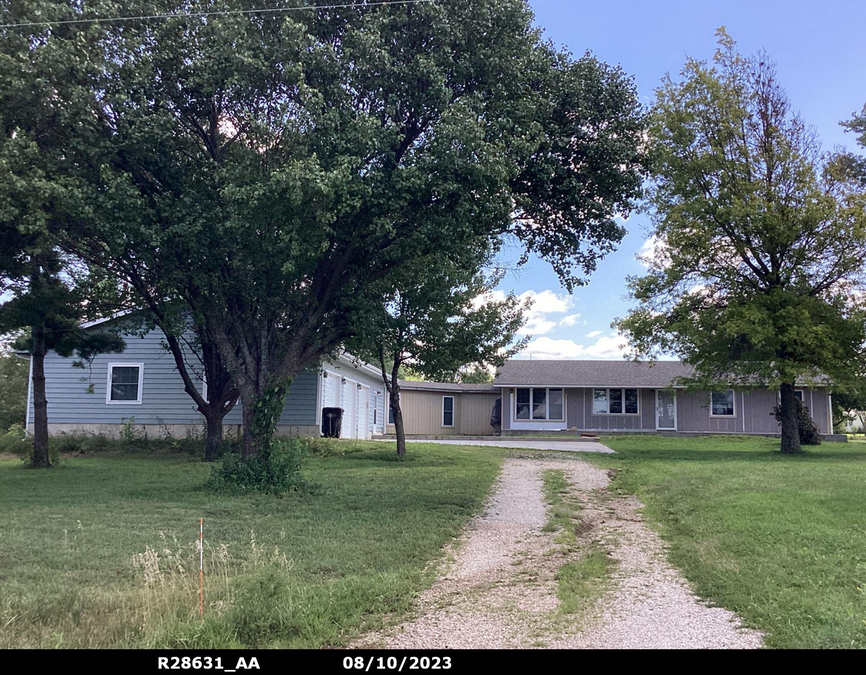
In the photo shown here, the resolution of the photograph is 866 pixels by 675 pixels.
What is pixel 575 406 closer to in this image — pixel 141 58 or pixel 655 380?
pixel 655 380

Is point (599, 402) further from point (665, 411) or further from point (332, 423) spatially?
point (332, 423)

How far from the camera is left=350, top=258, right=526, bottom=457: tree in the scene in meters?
15.8

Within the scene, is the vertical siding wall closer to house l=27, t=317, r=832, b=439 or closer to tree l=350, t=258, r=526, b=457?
house l=27, t=317, r=832, b=439

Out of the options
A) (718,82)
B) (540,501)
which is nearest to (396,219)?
(540,501)

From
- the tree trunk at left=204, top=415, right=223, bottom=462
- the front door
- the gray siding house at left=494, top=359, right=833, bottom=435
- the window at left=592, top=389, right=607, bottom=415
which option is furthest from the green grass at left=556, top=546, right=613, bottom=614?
the front door

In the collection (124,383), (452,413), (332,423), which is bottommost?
(332,423)

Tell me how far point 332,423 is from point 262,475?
1137cm

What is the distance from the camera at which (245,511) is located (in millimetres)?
9328

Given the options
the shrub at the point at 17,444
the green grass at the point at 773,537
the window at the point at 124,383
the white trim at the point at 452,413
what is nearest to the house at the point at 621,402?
the white trim at the point at 452,413

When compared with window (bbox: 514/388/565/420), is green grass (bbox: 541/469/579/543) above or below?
below

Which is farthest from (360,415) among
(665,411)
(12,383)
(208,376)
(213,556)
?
(213,556)

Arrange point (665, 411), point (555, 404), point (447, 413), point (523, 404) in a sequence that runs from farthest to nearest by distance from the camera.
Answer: point (447, 413), point (523, 404), point (555, 404), point (665, 411)

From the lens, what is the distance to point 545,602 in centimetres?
559

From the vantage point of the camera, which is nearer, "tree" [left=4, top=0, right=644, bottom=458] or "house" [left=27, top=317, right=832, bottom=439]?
"tree" [left=4, top=0, right=644, bottom=458]
